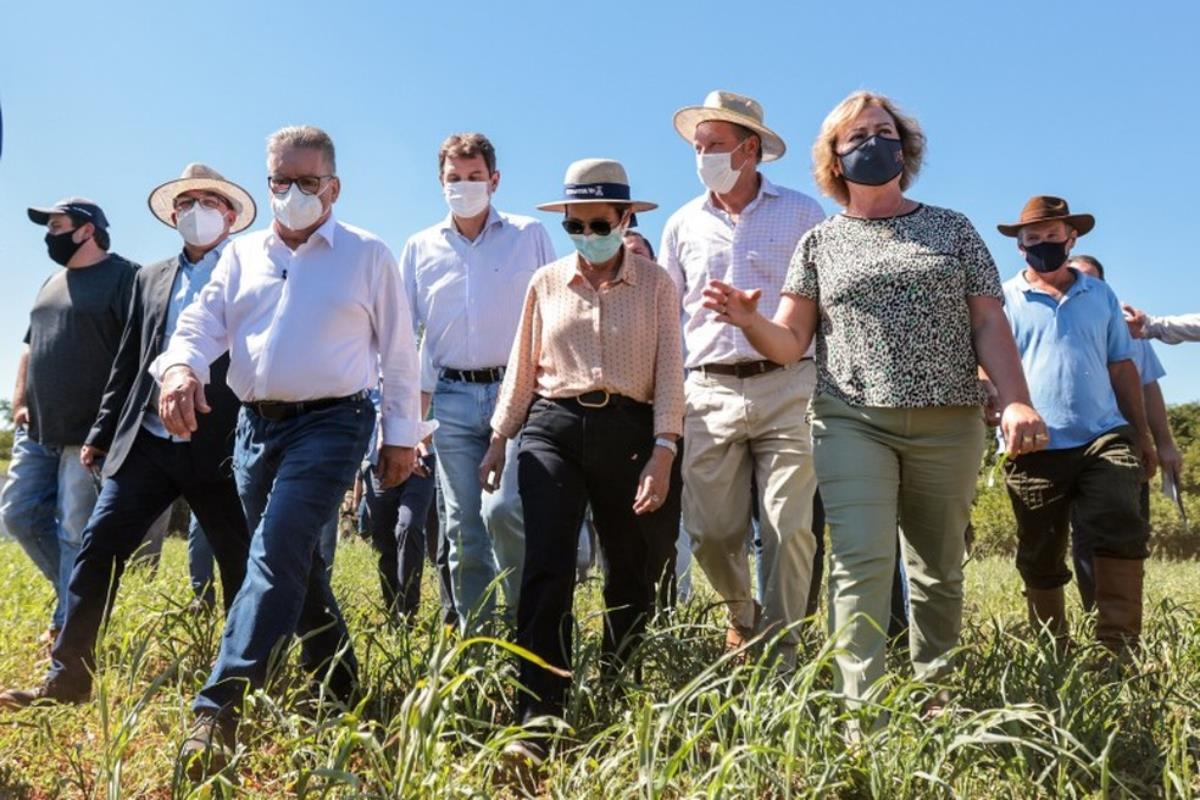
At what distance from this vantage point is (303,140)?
14.0 ft

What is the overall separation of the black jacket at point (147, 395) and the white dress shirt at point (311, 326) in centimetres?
52

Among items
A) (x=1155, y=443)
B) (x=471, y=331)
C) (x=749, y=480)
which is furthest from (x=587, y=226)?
(x=1155, y=443)

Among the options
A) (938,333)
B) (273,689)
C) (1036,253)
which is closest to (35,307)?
(273,689)

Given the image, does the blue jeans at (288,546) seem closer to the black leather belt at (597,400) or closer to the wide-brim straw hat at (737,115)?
the black leather belt at (597,400)

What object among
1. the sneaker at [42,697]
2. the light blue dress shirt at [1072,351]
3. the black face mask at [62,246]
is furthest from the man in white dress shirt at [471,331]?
the light blue dress shirt at [1072,351]

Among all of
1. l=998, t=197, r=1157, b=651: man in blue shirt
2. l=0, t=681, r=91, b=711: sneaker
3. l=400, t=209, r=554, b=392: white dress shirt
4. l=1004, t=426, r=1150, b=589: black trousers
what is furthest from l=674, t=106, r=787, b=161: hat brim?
l=0, t=681, r=91, b=711: sneaker

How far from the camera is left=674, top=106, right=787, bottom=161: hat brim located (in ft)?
16.9

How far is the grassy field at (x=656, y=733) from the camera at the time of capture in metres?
2.88

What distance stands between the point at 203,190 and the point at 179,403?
2089 mm

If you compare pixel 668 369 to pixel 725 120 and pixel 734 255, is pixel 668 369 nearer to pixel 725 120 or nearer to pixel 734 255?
pixel 734 255

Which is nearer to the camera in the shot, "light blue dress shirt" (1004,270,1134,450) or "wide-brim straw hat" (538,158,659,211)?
"wide-brim straw hat" (538,158,659,211)

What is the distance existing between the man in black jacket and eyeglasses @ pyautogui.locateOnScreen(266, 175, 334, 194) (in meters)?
1.06

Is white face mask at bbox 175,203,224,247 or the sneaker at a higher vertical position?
white face mask at bbox 175,203,224,247

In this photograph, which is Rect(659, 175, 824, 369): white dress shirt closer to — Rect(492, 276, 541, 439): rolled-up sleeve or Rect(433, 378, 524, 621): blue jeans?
Rect(492, 276, 541, 439): rolled-up sleeve
